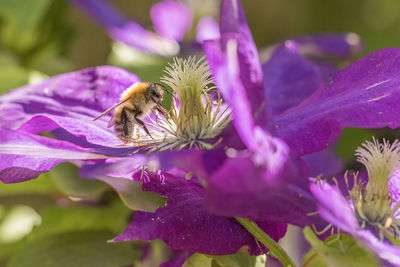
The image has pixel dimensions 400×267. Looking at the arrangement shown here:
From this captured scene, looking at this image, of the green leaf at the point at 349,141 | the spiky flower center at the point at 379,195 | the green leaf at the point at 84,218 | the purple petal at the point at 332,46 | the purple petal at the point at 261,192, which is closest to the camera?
the purple petal at the point at 261,192

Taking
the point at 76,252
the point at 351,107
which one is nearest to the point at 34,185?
the point at 76,252

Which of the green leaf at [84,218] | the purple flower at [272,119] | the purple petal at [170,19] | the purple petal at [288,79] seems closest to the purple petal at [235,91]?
the purple flower at [272,119]

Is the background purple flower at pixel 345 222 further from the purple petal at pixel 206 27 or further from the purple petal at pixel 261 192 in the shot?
the purple petal at pixel 206 27

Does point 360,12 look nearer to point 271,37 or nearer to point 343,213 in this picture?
point 271,37

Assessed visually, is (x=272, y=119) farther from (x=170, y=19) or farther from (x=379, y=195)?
(x=170, y=19)

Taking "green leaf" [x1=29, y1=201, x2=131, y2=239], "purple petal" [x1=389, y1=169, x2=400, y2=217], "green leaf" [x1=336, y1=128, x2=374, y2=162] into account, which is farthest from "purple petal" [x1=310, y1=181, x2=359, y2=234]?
"green leaf" [x1=336, y1=128, x2=374, y2=162]

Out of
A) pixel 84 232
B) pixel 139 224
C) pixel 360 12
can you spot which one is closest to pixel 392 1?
pixel 360 12
